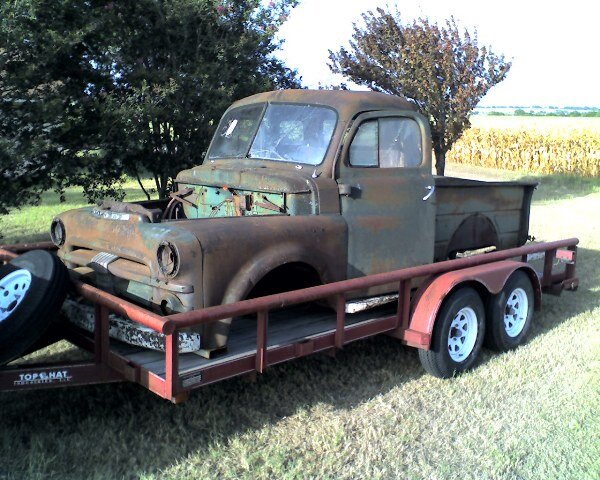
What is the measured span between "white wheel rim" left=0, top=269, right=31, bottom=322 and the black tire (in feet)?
11.8

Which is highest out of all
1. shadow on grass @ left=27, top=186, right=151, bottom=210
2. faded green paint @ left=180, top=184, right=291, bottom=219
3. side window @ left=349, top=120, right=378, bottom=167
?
side window @ left=349, top=120, right=378, bottom=167

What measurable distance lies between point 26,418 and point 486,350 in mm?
3737

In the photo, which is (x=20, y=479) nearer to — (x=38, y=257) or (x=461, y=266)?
(x=38, y=257)

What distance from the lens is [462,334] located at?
528cm

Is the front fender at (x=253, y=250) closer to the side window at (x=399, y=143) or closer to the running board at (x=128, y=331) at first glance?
the running board at (x=128, y=331)

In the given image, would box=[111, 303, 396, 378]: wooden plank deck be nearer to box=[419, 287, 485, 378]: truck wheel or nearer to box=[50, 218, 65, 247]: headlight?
box=[419, 287, 485, 378]: truck wheel

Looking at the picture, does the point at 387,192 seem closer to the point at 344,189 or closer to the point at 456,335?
the point at 344,189

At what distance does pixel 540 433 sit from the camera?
424 cm

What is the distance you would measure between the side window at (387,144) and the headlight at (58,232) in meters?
2.26

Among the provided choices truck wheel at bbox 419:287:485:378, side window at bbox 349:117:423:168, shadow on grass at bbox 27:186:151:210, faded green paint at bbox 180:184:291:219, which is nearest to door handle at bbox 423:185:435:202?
side window at bbox 349:117:423:168

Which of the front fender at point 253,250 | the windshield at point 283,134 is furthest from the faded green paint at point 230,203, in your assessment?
the windshield at point 283,134

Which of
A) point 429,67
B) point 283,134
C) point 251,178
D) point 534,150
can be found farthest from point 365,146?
point 534,150

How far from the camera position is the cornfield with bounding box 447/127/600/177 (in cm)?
2580

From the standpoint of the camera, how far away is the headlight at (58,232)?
499cm
